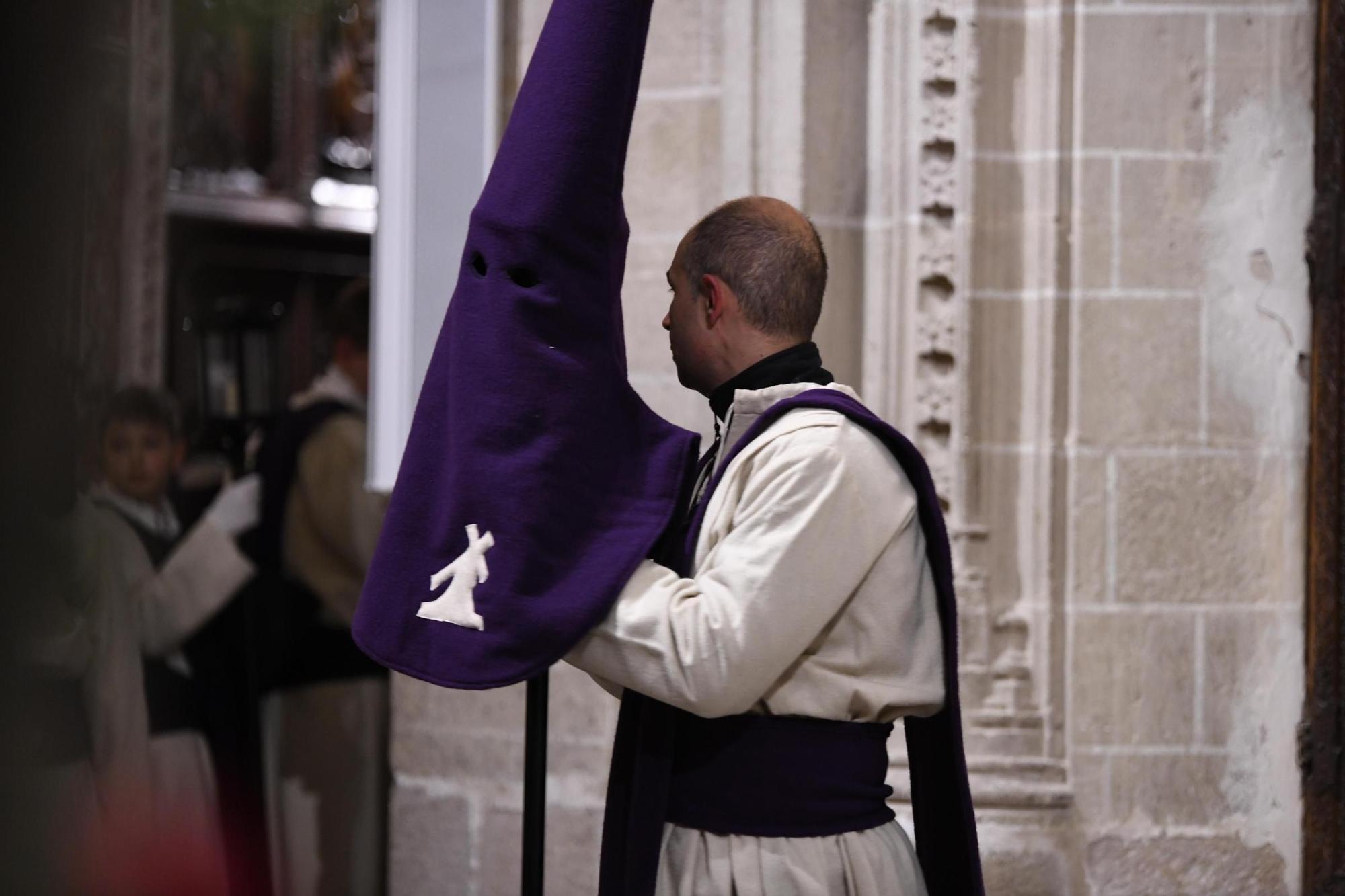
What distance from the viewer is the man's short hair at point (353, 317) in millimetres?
2953

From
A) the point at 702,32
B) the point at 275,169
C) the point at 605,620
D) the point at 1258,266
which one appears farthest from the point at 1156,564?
the point at 275,169

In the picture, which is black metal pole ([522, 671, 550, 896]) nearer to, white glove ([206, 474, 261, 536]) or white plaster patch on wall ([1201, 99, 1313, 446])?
white glove ([206, 474, 261, 536])

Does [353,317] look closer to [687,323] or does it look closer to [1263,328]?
[687,323]

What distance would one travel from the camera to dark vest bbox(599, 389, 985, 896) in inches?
59.2

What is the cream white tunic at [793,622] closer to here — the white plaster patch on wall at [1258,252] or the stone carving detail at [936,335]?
the stone carving detail at [936,335]

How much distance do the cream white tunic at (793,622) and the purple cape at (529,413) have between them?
3.0 inches

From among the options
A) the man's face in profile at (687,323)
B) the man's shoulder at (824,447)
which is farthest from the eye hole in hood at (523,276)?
the man's shoulder at (824,447)

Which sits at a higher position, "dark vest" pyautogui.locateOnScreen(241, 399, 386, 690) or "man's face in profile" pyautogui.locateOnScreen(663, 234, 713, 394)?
"man's face in profile" pyautogui.locateOnScreen(663, 234, 713, 394)

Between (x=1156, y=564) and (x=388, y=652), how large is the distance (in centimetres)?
192

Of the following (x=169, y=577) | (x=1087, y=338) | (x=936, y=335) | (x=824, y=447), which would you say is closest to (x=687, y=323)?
(x=824, y=447)

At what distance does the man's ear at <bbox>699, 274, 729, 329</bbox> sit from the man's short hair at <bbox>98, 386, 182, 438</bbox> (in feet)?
5.04

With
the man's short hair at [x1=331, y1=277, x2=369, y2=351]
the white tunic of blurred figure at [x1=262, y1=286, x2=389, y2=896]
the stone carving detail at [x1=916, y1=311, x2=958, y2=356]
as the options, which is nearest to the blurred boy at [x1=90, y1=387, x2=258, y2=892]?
the white tunic of blurred figure at [x1=262, y1=286, x2=389, y2=896]

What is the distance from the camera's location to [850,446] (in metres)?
1.48

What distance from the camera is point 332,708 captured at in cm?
304
